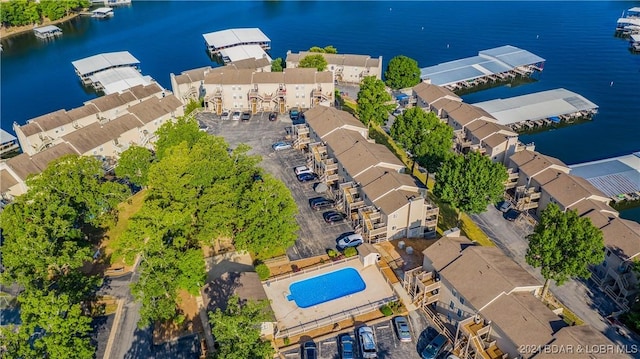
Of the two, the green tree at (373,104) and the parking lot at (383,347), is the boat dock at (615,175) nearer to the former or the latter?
the green tree at (373,104)

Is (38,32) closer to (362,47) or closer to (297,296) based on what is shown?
(362,47)

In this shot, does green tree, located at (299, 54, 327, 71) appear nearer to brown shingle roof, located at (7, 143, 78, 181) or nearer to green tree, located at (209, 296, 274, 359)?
brown shingle roof, located at (7, 143, 78, 181)

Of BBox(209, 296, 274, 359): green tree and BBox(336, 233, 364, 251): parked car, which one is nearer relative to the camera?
BBox(209, 296, 274, 359): green tree

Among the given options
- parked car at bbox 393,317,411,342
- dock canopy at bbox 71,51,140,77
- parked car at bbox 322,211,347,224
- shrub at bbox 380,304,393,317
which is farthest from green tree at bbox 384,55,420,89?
parked car at bbox 393,317,411,342

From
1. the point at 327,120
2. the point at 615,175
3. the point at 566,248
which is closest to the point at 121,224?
the point at 327,120

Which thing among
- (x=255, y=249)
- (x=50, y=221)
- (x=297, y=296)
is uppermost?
(x=50, y=221)

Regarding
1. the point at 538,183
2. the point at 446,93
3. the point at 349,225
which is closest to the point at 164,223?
the point at 349,225

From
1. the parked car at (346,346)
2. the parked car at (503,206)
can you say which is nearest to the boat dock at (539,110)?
the parked car at (503,206)
